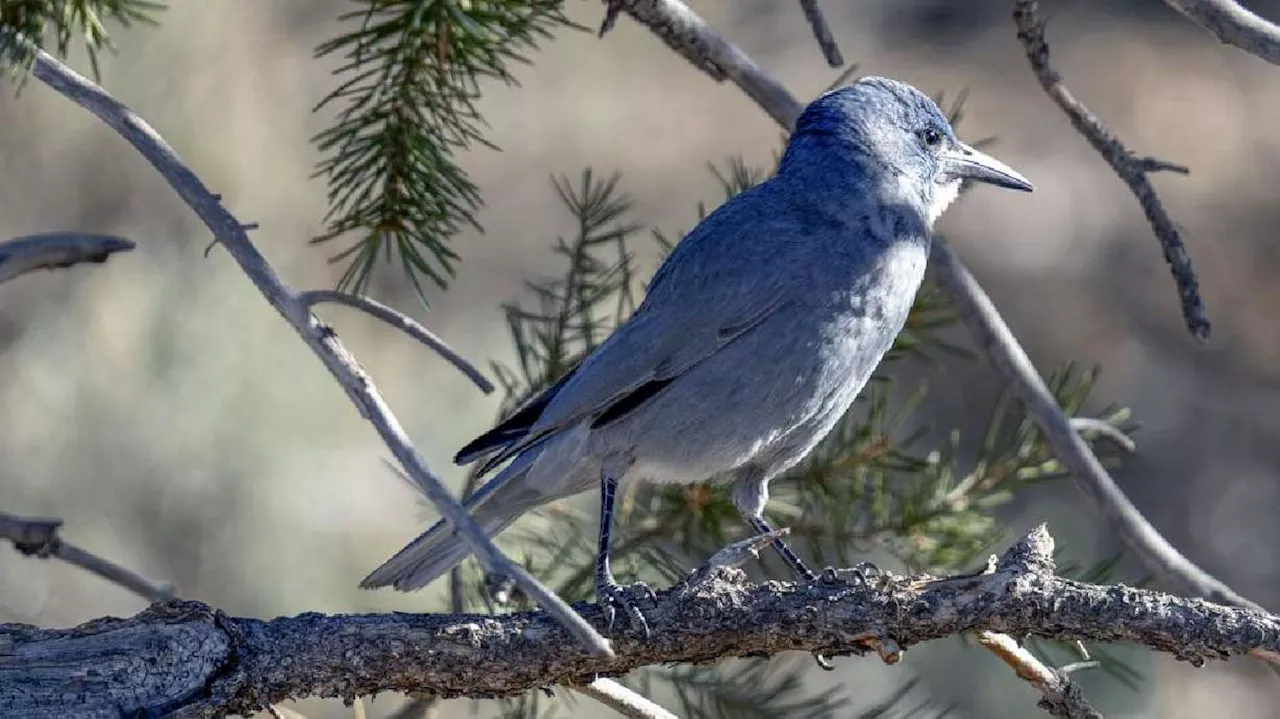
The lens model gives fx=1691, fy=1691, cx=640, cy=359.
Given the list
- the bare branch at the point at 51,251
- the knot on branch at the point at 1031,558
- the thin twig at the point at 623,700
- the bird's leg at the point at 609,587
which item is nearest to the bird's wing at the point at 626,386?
the bird's leg at the point at 609,587

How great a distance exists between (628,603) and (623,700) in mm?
165

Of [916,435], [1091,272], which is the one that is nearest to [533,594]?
[916,435]

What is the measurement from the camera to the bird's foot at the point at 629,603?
259 cm

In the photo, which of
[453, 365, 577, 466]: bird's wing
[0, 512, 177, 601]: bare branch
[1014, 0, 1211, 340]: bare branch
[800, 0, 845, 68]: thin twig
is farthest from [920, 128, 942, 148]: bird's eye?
[0, 512, 177, 601]: bare branch

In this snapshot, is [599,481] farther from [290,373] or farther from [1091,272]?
[1091,272]

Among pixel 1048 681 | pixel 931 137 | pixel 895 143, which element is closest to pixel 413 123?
pixel 895 143

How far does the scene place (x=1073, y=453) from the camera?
330cm

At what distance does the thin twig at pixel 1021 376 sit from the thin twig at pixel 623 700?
106 centimetres

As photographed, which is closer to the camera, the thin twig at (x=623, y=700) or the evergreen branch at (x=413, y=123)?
the thin twig at (x=623, y=700)

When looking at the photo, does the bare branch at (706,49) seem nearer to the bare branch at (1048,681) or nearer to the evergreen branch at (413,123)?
the evergreen branch at (413,123)

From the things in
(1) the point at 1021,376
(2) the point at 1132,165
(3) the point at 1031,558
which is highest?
(2) the point at 1132,165

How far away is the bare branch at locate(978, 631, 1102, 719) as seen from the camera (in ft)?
8.25

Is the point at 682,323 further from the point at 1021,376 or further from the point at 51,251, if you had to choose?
the point at 51,251

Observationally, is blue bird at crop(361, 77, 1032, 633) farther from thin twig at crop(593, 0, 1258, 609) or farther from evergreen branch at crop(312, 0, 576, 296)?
evergreen branch at crop(312, 0, 576, 296)
